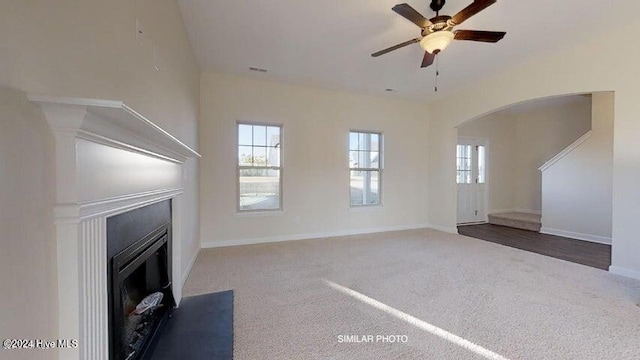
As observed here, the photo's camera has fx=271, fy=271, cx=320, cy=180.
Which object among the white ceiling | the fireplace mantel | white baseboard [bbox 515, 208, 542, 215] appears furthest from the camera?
white baseboard [bbox 515, 208, 542, 215]

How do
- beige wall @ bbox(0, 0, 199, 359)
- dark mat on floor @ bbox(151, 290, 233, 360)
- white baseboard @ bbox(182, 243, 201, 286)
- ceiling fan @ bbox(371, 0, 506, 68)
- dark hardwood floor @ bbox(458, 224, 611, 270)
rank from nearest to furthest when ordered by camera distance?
1. beige wall @ bbox(0, 0, 199, 359)
2. dark mat on floor @ bbox(151, 290, 233, 360)
3. ceiling fan @ bbox(371, 0, 506, 68)
4. white baseboard @ bbox(182, 243, 201, 286)
5. dark hardwood floor @ bbox(458, 224, 611, 270)

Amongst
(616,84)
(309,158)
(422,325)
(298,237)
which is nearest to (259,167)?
(309,158)

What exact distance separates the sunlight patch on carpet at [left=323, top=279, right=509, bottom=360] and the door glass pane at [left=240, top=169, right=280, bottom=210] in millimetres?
→ 2381

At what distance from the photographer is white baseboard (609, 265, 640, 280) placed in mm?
3119

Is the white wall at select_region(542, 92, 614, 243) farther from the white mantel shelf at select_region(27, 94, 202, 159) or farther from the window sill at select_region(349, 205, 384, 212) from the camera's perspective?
the white mantel shelf at select_region(27, 94, 202, 159)

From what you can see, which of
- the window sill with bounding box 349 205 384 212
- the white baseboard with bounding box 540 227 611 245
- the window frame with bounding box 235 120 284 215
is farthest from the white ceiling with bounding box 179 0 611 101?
the white baseboard with bounding box 540 227 611 245

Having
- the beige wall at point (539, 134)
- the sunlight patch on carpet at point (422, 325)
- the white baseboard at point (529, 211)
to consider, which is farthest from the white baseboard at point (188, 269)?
the white baseboard at point (529, 211)

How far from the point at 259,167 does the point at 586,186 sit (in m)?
6.08

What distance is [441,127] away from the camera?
579 centimetres

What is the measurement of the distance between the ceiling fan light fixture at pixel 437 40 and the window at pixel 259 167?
282cm

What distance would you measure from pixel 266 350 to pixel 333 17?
321 cm

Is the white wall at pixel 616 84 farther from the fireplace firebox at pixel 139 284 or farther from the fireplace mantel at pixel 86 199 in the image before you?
the fireplace firebox at pixel 139 284

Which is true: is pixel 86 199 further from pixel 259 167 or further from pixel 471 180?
pixel 471 180

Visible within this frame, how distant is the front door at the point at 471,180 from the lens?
6.72 m
